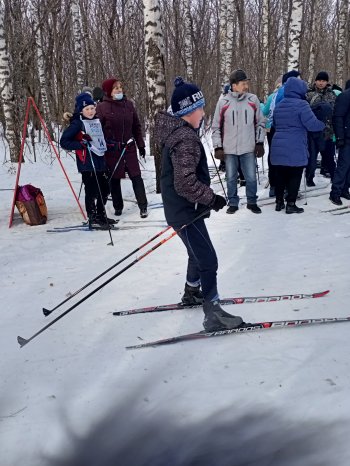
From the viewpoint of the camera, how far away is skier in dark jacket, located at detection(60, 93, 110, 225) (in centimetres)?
582

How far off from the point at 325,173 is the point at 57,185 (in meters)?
5.48

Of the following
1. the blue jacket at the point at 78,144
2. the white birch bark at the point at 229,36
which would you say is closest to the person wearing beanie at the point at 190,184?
the blue jacket at the point at 78,144

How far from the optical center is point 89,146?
5.91 meters

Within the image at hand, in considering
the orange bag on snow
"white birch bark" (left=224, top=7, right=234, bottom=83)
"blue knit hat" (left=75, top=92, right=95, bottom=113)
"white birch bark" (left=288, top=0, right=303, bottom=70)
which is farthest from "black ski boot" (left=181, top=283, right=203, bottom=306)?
"white birch bark" (left=224, top=7, right=234, bottom=83)

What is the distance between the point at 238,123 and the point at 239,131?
114mm

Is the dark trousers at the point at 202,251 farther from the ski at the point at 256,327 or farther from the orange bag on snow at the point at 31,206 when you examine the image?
the orange bag on snow at the point at 31,206

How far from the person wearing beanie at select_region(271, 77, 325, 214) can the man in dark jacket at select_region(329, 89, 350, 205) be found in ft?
1.48

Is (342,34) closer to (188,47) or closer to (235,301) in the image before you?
(188,47)

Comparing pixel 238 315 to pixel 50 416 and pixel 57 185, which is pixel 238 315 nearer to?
pixel 50 416

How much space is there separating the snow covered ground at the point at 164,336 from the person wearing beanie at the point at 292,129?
82 cm

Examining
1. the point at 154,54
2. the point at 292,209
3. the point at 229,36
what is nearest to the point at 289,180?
the point at 292,209

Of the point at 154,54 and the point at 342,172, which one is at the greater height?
the point at 154,54

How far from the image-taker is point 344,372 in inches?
100

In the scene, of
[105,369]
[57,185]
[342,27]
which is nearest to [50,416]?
[105,369]
